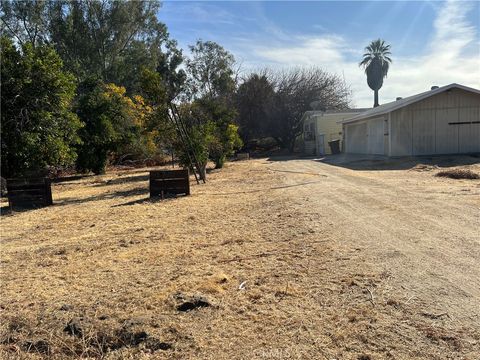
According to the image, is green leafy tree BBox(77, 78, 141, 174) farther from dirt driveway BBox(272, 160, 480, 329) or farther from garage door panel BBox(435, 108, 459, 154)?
garage door panel BBox(435, 108, 459, 154)

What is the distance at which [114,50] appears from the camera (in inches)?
1628

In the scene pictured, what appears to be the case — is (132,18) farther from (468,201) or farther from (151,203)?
(468,201)

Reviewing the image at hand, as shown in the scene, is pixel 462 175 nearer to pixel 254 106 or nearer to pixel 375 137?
pixel 375 137

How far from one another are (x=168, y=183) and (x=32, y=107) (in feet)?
19.4

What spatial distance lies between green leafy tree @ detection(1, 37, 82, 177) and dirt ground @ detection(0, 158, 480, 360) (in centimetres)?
613

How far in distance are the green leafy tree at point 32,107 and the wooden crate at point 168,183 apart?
4590 mm

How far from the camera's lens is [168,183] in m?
12.2

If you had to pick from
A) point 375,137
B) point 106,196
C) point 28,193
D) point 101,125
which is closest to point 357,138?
point 375,137

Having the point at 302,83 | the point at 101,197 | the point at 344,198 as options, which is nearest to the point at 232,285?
the point at 344,198

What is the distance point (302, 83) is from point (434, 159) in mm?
24304

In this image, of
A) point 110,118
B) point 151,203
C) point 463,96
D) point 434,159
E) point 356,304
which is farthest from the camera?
point 110,118

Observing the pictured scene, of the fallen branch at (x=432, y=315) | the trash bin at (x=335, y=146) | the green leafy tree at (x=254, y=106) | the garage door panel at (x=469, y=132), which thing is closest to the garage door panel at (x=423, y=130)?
the garage door panel at (x=469, y=132)

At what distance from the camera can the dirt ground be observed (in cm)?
329

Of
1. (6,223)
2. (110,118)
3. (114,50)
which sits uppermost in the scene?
(114,50)
